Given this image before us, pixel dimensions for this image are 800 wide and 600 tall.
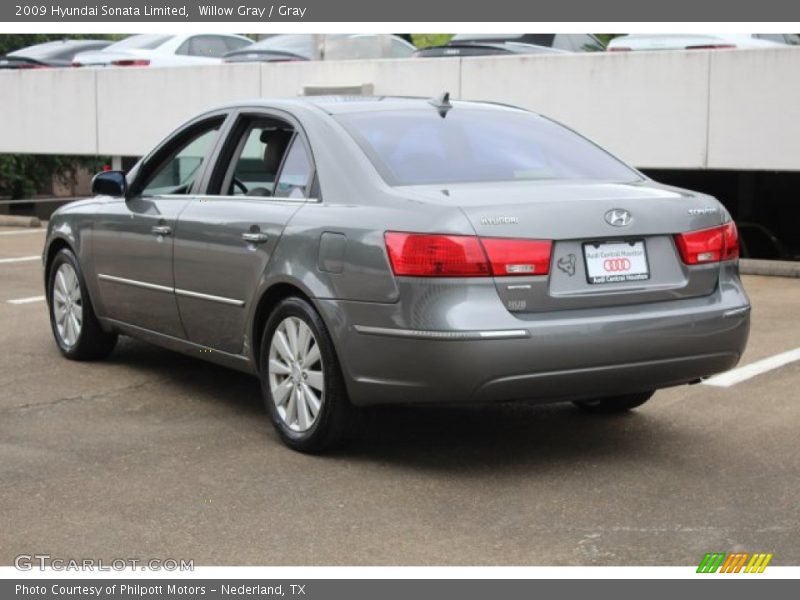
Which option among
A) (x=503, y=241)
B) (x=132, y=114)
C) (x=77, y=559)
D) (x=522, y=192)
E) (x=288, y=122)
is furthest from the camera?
(x=132, y=114)

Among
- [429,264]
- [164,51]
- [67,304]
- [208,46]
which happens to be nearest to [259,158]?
[429,264]

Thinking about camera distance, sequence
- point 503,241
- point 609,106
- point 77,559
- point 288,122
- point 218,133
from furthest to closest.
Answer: point 609,106 < point 218,133 < point 288,122 < point 503,241 < point 77,559

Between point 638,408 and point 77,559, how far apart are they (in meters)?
3.33

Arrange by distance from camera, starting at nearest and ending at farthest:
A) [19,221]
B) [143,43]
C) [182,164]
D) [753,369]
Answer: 1. [182,164]
2. [753,369]
3. [19,221]
4. [143,43]

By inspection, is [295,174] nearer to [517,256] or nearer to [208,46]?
[517,256]

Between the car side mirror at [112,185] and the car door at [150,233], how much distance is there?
58 mm

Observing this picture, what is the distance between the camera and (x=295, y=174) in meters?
6.46

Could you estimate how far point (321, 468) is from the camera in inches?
231

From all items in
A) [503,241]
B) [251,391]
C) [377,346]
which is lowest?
Answer: [251,391]

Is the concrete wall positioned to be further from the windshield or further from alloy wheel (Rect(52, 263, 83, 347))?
alloy wheel (Rect(52, 263, 83, 347))

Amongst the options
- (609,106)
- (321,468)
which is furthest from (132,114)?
(321,468)

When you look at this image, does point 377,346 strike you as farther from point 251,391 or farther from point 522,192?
point 251,391

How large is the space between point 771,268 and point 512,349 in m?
8.23
